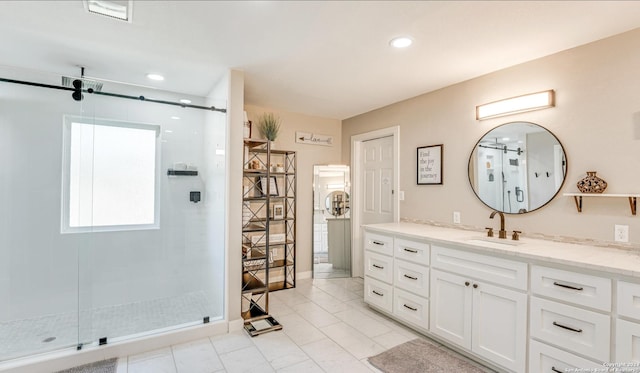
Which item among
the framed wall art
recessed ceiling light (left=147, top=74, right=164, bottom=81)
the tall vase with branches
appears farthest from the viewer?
the tall vase with branches

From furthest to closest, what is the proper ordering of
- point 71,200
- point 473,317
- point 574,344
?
point 71,200 < point 473,317 < point 574,344

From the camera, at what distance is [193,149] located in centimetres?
281

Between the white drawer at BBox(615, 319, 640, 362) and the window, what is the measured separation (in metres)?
3.40

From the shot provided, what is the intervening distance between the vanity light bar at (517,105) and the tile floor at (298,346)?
6.91 ft

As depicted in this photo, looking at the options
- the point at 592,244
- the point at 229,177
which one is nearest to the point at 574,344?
the point at 592,244

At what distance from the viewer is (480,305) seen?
6.88ft

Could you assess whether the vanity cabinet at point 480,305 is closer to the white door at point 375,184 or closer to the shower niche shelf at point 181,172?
the white door at point 375,184

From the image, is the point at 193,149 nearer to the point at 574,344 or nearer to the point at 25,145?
the point at 25,145

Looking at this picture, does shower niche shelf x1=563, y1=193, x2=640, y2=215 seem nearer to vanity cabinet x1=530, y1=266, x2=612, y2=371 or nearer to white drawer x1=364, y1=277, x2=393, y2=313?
vanity cabinet x1=530, y1=266, x2=612, y2=371

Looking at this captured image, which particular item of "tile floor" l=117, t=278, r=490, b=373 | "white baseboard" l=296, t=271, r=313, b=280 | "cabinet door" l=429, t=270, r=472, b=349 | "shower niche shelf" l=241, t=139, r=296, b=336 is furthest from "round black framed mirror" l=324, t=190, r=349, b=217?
"cabinet door" l=429, t=270, r=472, b=349

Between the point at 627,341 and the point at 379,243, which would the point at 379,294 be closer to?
the point at 379,243

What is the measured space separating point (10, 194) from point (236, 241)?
5.82 feet

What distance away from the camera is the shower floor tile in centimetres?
216

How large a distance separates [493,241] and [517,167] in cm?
69
